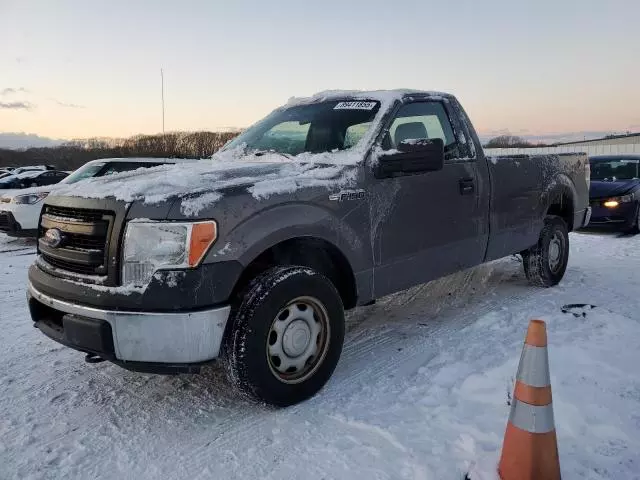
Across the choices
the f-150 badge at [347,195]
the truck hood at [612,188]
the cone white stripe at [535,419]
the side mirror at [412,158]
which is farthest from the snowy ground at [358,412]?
the truck hood at [612,188]

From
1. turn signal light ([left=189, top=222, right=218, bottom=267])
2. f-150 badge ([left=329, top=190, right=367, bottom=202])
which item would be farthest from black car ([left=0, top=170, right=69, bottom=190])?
turn signal light ([left=189, top=222, right=218, bottom=267])

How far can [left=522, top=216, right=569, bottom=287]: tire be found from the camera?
593 cm

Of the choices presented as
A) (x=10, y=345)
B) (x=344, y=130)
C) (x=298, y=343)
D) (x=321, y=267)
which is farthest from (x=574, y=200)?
(x=10, y=345)

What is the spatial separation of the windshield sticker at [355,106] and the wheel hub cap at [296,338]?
182 cm

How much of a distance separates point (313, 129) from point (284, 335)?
1797mm

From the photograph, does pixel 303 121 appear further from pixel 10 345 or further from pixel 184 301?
pixel 10 345

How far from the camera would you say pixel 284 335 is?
127 inches

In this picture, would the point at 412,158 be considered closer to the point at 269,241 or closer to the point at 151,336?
the point at 269,241

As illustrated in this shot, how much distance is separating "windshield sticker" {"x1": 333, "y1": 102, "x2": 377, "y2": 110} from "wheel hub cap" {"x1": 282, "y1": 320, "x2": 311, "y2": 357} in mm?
1818

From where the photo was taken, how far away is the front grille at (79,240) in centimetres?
298

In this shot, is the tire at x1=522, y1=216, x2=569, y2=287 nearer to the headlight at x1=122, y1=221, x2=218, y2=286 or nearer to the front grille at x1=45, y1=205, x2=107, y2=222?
the headlight at x1=122, y1=221, x2=218, y2=286

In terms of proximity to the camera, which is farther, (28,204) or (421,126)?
(28,204)

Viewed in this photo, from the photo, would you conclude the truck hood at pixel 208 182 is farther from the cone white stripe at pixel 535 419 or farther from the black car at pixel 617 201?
the black car at pixel 617 201

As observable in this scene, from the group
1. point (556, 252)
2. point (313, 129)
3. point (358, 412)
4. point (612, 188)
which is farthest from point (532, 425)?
point (612, 188)
